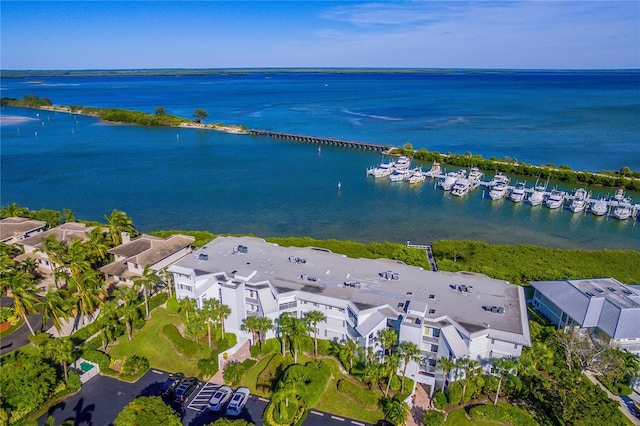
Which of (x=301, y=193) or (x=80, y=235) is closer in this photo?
(x=80, y=235)

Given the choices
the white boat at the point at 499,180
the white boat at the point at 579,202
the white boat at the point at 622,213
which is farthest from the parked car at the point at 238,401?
the white boat at the point at 622,213

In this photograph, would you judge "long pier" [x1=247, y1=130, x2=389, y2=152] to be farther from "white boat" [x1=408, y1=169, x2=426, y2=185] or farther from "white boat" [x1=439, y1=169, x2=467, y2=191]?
"white boat" [x1=439, y1=169, x2=467, y2=191]

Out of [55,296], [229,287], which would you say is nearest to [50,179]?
[55,296]

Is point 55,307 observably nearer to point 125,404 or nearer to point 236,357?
point 125,404

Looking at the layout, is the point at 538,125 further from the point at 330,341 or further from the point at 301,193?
the point at 330,341

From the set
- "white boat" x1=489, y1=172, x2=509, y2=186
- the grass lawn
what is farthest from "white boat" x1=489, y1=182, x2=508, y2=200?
the grass lawn

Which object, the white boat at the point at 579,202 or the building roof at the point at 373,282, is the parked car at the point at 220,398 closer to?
the building roof at the point at 373,282
